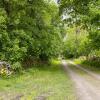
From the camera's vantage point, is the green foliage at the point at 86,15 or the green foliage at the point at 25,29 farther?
the green foliage at the point at 86,15

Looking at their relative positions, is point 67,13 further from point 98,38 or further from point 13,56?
point 13,56

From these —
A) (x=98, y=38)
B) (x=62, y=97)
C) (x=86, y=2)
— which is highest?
(x=86, y=2)

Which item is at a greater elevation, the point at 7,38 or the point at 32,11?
the point at 32,11

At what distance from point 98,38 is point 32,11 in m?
8.46

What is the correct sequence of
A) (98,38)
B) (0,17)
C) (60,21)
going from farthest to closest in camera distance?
(60,21) → (98,38) → (0,17)

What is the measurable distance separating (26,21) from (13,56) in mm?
7528

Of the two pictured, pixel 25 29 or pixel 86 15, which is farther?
pixel 86 15

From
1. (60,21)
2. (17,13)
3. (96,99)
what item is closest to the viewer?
(96,99)

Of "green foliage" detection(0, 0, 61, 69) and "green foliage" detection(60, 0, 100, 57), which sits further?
"green foliage" detection(60, 0, 100, 57)

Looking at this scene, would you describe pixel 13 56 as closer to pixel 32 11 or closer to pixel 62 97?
pixel 32 11

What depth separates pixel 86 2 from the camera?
3494 centimetres

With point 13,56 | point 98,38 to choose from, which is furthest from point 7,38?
point 98,38

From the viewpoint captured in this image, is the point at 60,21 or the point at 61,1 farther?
the point at 60,21

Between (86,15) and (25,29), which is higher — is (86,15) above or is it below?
above
